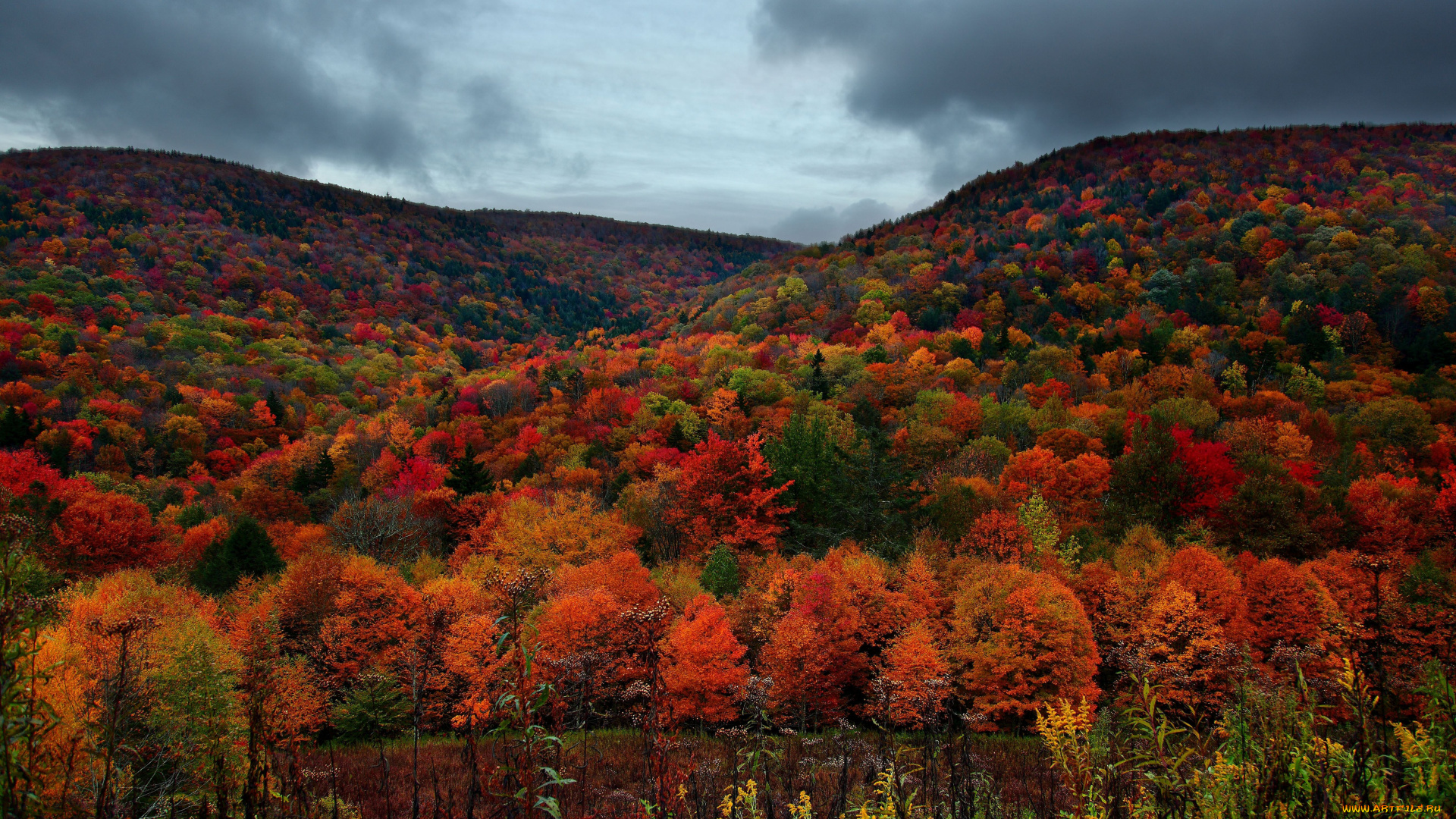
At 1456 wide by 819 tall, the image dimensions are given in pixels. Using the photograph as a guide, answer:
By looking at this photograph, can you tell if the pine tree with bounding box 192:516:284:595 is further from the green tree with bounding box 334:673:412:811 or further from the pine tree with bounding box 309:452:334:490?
the pine tree with bounding box 309:452:334:490

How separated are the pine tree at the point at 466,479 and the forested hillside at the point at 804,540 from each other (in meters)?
0.42

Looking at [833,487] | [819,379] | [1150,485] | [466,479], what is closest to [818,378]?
[819,379]

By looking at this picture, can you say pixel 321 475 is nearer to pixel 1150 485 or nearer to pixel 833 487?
pixel 833 487

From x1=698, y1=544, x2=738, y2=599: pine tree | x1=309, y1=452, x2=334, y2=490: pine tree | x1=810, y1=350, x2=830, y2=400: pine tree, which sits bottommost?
x1=698, y1=544, x2=738, y2=599: pine tree

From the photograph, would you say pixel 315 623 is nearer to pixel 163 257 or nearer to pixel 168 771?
pixel 168 771

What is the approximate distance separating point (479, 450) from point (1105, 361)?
90.3 m

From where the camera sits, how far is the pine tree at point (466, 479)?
65.9 m

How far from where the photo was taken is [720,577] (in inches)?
1724

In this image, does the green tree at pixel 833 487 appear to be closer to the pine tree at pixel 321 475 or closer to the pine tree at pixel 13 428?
the pine tree at pixel 321 475

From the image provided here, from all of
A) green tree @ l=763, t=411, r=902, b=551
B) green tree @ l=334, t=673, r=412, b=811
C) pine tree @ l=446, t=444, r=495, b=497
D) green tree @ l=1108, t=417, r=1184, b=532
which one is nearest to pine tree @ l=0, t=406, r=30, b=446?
pine tree @ l=446, t=444, r=495, b=497

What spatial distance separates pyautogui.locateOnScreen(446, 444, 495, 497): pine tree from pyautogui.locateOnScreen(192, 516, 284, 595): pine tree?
64.8 feet

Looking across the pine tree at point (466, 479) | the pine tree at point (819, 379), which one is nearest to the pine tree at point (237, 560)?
the pine tree at point (466, 479)

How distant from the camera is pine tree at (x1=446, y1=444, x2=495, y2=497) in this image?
6594cm

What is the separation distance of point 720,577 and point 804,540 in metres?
13.6
